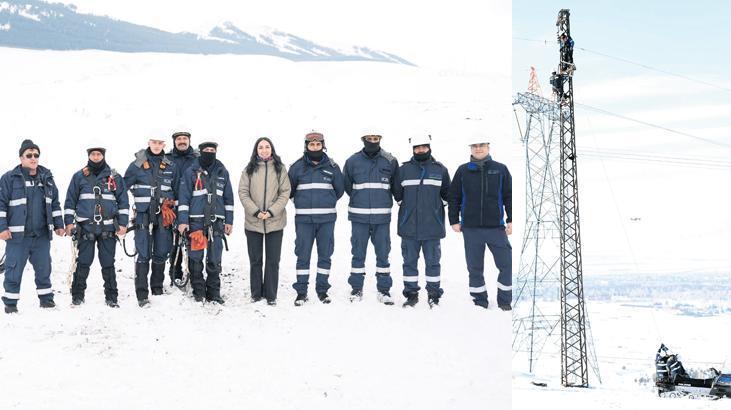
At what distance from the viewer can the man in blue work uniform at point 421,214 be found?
9.64 m

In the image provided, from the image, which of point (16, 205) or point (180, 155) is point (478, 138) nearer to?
point (180, 155)

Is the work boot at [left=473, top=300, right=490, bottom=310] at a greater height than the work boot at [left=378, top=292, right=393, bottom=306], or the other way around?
the work boot at [left=378, top=292, right=393, bottom=306]

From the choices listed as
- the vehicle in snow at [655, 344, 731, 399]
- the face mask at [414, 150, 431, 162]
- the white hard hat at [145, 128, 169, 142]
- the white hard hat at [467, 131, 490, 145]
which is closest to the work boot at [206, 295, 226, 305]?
the white hard hat at [145, 128, 169, 142]

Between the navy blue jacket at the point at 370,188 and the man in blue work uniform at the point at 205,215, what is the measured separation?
5.83 ft

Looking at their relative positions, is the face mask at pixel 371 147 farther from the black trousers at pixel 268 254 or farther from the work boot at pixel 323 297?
the work boot at pixel 323 297

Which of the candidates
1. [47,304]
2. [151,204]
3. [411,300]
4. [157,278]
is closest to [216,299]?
[157,278]

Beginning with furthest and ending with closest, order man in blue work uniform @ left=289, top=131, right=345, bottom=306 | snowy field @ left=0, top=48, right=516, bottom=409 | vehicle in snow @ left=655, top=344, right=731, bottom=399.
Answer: vehicle in snow @ left=655, top=344, right=731, bottom=399, man in blue work uniform @ left=289, top=131, right=345, bottom=306, snowy field @ left=0, top=48, right=516, bottom=409

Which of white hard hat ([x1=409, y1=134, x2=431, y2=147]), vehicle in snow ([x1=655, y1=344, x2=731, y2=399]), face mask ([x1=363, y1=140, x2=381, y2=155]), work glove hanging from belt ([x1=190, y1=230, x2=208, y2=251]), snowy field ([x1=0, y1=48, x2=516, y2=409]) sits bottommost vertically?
vehicle in snow ([x1=655, y1=344, x2=731, y2=399])

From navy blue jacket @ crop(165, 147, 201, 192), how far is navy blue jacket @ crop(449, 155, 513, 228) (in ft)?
12.3

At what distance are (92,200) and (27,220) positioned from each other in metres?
0.90

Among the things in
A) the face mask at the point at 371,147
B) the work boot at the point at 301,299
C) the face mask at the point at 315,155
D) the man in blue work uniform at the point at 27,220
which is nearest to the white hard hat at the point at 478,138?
the face mask at the point at 371,147

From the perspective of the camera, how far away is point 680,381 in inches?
821

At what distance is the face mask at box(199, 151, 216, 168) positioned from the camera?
963 centimetres

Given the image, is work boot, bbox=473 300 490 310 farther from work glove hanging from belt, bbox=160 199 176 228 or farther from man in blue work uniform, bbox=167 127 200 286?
work glove hanging from belt, bbox=160 199 176 228
